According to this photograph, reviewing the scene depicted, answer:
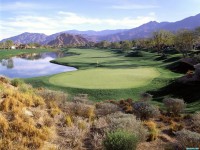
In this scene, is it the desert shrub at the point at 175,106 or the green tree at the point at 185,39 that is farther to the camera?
the green tree at the point at 185,39

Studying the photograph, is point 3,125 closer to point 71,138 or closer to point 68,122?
point 71,138

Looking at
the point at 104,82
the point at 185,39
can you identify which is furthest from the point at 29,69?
the point at 185,39

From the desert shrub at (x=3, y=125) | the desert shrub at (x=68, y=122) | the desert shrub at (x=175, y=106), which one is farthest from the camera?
the desert shrub at (x=175, y=106)

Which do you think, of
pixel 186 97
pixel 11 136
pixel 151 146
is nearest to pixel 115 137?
pixel 151 146

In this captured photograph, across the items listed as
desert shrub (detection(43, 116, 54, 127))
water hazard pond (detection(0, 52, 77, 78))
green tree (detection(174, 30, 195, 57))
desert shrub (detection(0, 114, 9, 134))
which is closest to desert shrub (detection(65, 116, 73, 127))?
desert shrub (detection(43, 116, 54, 127))

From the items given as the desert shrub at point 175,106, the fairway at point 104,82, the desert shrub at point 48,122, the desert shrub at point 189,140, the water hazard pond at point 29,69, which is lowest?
the water hazard pond at point 29,69

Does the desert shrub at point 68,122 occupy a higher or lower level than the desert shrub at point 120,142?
lower

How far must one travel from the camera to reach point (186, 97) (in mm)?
28281

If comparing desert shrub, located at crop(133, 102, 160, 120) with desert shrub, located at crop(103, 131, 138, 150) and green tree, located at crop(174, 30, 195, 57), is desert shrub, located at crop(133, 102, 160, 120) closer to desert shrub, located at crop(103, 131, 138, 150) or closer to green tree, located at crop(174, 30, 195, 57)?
desert shrub, located at crop(103, 131, 138, 150)

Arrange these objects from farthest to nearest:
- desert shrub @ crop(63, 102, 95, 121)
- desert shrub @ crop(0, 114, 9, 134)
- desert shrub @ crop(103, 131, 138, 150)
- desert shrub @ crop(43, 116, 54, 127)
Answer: desert shrub @ crop(63, 102, 95, 121) < desert shrub @ crop(43, 116, 54, 127) < desert shrub @ crop(0, 114, 9, 134) < desert shrub @ crop(103, 131, 138, 150)

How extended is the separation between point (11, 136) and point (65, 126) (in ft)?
10.4

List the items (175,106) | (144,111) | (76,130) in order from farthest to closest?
(175,106) < (144,111) < (76,130)

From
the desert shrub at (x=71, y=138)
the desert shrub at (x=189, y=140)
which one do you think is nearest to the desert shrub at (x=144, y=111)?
the desert shrub at (x=189, y=140)

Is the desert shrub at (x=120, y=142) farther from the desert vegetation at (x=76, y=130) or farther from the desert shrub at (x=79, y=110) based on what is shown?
the desert shrub at (x=79, y=110)
